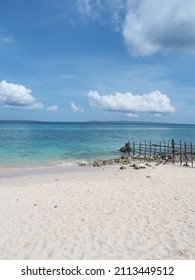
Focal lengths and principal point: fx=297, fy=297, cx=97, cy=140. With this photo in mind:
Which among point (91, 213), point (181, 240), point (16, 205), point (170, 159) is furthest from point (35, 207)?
point (170, 159)

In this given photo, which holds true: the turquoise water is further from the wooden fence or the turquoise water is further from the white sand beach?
the white sand beach

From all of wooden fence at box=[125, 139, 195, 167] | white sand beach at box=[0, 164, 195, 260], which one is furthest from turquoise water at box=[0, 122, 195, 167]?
white sand beach at box=[0, 164, 195, 260]

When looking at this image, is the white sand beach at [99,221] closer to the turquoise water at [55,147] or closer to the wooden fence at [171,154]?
the wooden fence at [171,154]

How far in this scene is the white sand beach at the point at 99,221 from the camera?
7.70 m

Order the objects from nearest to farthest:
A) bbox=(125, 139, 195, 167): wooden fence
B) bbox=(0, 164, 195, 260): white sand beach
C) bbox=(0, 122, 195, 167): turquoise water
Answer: bbox=(0, 164, 195, 260): white sand beach < bbox=(125, 139, 195, 167): wooden fence < bbox=(0, 122, 195, 167): turquoise water

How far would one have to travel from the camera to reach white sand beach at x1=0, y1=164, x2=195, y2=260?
770 cm

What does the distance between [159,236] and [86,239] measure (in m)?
2.08

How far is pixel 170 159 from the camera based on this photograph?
2958 centimetres

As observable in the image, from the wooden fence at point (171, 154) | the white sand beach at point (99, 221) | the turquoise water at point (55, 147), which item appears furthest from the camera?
the turquoise water at point (55, 147)

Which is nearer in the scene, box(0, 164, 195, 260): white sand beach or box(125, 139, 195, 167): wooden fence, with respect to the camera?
box(0, 164, 195, 260): white sand beach

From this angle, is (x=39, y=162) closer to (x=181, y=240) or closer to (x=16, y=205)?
(x=16, y=205)

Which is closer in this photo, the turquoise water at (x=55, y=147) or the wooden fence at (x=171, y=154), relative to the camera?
the wooden fence at (x=171, y=154)

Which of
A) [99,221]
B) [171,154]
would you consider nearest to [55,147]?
[171,154]

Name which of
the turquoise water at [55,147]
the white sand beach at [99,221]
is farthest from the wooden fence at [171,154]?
the white sand beach at [99,221]
